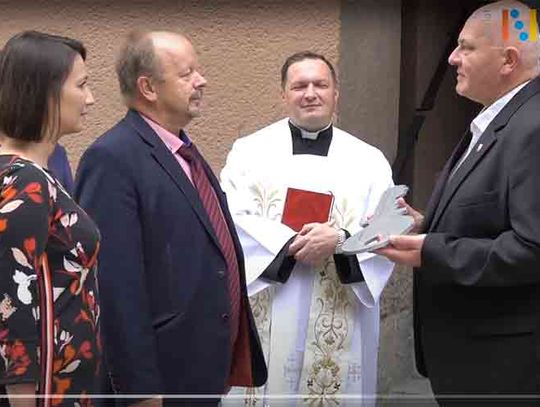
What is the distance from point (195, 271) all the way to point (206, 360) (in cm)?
A: 28

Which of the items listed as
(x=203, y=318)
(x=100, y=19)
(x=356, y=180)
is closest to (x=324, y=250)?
(x=356, y=180)

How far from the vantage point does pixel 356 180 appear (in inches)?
175

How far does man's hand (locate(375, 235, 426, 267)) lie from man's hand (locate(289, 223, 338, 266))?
0.58 metres

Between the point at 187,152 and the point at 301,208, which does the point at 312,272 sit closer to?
the point at 301,208

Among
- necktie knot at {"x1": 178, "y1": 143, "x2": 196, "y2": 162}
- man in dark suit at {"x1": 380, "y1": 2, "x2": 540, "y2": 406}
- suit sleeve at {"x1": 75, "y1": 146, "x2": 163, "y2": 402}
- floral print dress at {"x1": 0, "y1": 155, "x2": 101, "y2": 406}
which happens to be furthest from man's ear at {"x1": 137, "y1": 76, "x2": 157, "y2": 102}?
man in dark suit at {"x1": 380, "y1": 2, "x2": 540, "y2": 406}

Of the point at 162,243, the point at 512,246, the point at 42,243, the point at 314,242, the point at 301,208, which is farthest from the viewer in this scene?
the point at 301,208

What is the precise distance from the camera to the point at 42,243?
2.79m

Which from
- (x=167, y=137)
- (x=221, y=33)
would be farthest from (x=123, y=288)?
(x=221, y=33)

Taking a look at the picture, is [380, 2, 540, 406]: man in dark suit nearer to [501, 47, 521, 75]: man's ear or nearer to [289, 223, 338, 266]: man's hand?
[501, 47, 521, 75]: man's ear

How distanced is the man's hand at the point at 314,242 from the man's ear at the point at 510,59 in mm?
920

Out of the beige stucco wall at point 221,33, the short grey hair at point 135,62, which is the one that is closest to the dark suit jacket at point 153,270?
the short grey hair at point 135,62

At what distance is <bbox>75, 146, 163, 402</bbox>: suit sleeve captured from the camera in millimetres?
3342

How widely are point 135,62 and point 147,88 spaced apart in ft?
0.29

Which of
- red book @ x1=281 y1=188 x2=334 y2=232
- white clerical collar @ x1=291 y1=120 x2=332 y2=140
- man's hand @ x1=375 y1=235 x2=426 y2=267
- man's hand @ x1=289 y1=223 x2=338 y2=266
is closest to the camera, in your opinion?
man's hand @ x1=375 y1=235 x2=426 y2=267
